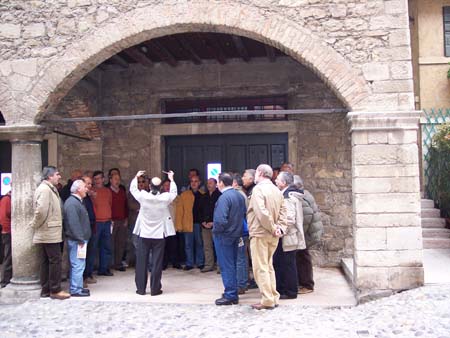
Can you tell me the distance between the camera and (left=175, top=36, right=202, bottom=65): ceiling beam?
25.0 ft

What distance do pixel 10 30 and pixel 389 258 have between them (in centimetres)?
544

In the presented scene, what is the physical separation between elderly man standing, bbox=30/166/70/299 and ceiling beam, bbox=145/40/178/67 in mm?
2696

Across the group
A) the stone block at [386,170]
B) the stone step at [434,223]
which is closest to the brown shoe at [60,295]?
the stone block at [386,170]

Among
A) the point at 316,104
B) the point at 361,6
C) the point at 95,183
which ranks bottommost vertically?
the point at 95,183

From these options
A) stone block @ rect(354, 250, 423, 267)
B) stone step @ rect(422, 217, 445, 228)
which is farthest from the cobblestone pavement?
stone step @ rect(422, 217, 445, 228)

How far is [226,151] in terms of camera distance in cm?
884

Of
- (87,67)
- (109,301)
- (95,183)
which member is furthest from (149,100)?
(109,301)

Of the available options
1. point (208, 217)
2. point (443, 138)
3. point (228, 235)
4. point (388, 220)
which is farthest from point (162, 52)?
point (443, 138)

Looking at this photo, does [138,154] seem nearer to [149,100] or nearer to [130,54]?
[149,100]

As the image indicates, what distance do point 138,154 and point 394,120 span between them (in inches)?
187

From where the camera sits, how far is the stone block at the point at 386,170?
18.4ft

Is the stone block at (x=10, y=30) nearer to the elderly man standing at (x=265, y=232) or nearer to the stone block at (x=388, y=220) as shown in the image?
the elderly man standing at (x=265, y=232)

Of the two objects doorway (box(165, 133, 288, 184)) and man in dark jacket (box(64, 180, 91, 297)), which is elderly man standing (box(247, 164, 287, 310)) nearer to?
man in dark jacket (box(64, 180, 91, 297))

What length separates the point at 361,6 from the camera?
5754mm
